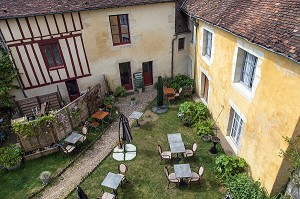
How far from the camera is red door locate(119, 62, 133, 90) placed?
1636cm

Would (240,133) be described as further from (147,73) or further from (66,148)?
(147,73)

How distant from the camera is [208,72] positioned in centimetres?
1282

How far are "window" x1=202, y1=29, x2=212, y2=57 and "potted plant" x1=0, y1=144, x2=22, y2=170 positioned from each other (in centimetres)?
1203

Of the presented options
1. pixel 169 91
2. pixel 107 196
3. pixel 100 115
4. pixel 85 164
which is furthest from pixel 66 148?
pixel 169 91

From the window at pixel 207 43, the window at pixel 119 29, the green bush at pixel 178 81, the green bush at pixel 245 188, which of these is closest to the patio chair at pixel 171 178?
the green bush at pixel 245 188

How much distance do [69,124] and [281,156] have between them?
424 inches

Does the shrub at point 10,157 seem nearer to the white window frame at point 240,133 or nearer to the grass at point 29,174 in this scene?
the grass at point 29,174

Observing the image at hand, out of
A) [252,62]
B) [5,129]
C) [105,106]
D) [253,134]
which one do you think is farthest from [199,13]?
[5,129]

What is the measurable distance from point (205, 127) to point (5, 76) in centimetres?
1232

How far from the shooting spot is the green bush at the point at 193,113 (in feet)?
42.9

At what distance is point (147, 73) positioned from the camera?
17.2m

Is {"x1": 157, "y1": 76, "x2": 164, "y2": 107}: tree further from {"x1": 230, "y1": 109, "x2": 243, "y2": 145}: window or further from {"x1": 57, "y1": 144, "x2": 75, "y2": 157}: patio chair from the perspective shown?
{"x1": 57, "y1": 144, "x2": 75, "y2": 157}: patio chair

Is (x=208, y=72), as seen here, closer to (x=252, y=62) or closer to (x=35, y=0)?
(x=252, y=62)

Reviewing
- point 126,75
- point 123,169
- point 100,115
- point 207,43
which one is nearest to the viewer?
point 123,169
